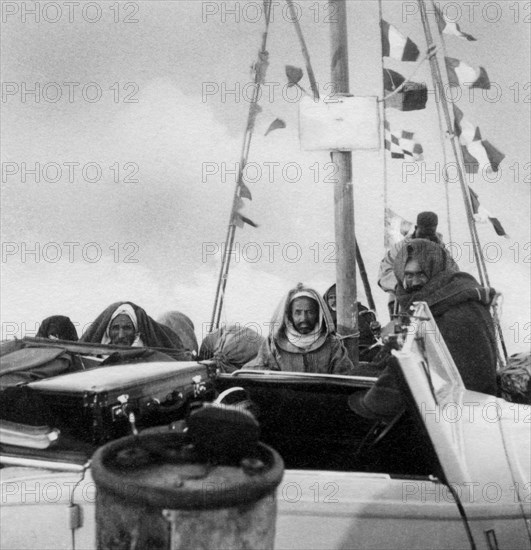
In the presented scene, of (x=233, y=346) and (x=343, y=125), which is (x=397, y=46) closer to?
(x=343, y=125)

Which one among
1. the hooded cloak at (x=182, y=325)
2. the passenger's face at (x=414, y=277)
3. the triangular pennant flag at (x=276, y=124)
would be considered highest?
the triangular pennant flag at (x=276, y=124)

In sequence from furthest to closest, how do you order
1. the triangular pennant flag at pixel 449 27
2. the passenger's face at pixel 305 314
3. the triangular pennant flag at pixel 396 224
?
the triangular pennant flag at pixel 396 224
the triangular pennant flag at pixel 449 27
the passenger's face at pixel 305 314

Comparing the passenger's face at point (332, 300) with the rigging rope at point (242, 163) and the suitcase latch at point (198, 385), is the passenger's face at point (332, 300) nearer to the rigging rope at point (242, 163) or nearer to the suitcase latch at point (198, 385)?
the rigging rope at point (242, 163)

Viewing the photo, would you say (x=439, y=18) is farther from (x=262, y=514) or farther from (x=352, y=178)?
(x=262, y=514)

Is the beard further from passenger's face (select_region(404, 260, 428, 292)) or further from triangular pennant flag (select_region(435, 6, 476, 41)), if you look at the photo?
triangular pennant flag (select_region(435, 6, 476, 41))

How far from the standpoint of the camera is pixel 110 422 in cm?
201

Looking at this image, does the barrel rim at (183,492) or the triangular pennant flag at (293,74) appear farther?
the triangular pennant flag at (293,74)

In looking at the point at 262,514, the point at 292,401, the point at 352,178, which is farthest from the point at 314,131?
the point at 262,514

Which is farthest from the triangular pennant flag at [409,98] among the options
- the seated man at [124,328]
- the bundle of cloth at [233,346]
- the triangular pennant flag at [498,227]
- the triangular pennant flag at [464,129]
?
the seated man at [124,328]

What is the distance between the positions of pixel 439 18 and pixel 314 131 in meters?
2.68

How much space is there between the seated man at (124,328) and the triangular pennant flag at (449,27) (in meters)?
4.09

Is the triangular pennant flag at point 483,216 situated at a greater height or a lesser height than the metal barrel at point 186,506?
greater

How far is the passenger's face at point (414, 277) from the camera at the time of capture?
363 centimetres

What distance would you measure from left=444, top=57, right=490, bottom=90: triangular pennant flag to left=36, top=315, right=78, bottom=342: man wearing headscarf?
4655 mm
